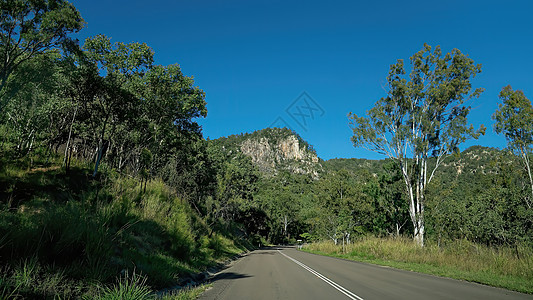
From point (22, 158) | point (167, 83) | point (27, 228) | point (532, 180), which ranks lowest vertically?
point (27, 228)

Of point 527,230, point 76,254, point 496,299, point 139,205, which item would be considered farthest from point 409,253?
point 76,254

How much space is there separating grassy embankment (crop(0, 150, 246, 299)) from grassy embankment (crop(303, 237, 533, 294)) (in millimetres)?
10420

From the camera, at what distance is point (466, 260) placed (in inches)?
520

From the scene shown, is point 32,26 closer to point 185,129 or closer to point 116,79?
point 116,79

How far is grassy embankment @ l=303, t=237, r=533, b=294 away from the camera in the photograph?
9742 millimetres

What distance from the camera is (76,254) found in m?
5.51

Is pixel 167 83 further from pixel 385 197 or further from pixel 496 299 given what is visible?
pixel 385 197

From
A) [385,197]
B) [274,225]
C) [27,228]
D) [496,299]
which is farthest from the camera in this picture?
[274,225]

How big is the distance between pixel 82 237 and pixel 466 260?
52.2 ft

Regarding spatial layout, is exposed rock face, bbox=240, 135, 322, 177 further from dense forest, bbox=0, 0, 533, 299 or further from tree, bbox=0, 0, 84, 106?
tree, bbox=0, 0, 84, 106

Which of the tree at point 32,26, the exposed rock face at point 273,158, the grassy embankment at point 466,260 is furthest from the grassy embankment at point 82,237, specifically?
the exposed rock face at point 273,158

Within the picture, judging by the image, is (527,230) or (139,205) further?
(527,230)

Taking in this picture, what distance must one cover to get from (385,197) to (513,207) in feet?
57.4

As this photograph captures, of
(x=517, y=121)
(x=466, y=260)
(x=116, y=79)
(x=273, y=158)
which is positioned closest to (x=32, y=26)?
(x=116, y=79)
